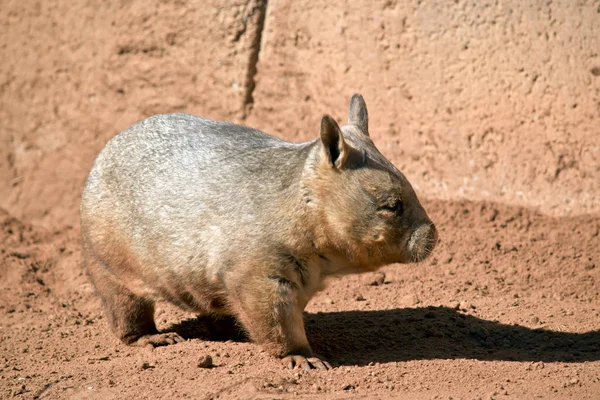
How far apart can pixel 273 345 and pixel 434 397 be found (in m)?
1.18

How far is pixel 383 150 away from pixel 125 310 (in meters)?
3.27

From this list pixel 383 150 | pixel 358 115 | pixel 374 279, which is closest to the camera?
pixel 358 115

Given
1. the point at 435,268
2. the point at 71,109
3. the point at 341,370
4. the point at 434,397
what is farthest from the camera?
the point at 71,109

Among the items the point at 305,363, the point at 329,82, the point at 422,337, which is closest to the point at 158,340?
the point at 305,363

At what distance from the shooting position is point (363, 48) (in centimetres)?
842

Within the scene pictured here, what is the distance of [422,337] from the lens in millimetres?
6129

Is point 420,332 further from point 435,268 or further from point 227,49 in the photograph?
point 227,49

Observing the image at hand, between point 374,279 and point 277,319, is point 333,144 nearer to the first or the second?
point 277,319

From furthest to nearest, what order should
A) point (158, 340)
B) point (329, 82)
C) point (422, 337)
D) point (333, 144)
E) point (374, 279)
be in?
1. point (329, 82)
2. point (374, 279)
3. point (158, 340)
4. point (422, 337)
5. point (333, 144)

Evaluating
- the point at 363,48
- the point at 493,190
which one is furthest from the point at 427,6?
the point at 493,190

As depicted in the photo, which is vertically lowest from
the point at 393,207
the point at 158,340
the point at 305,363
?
the point at 158,340

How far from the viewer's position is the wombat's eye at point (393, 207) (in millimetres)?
5324

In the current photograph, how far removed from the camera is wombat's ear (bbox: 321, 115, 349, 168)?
16.9ft

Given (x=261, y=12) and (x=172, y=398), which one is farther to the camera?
(x=261, y=12)
